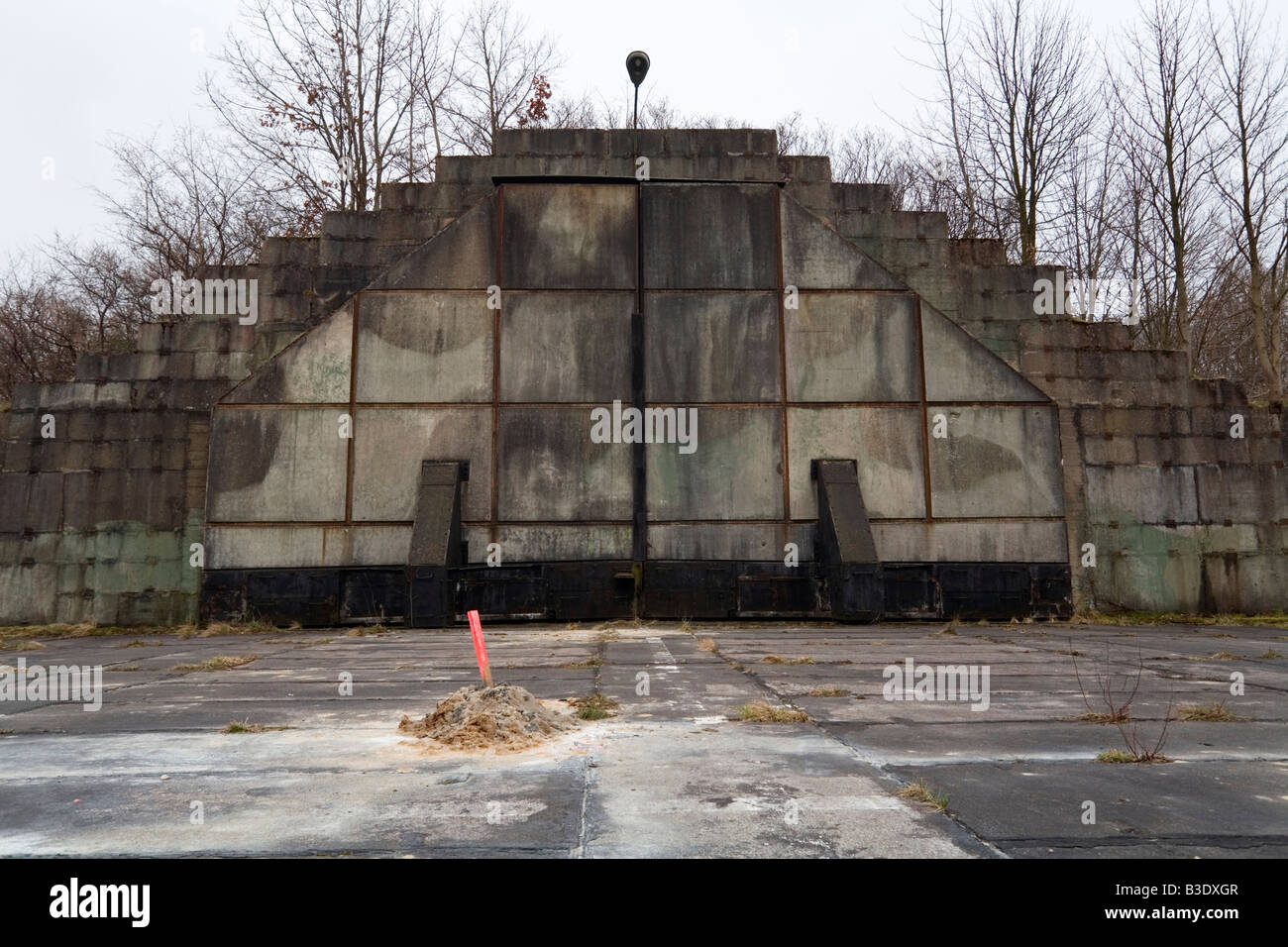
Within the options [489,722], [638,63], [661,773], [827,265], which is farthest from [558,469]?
[661,773]

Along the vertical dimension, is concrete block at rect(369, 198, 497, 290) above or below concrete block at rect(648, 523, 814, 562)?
above

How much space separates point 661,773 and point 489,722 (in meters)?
1.30

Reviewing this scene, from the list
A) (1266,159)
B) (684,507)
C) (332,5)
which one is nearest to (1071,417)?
(684,507)

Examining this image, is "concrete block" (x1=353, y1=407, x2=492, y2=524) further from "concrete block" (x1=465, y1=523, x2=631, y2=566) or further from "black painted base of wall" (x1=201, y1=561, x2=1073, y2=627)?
"black painted base of wall" (x1=201, y1=561, x2=1073, y2=627)

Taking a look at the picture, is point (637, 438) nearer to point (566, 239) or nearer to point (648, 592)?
point (648, 592)

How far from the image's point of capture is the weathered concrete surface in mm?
3324

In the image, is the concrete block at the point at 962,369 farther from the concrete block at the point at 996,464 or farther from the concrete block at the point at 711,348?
the concrete block at the point at 711,348

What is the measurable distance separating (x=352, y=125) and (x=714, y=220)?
1495cm

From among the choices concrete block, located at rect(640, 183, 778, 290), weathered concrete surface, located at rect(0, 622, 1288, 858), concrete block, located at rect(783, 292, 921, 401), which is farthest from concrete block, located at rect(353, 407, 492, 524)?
weathered concrete surface, located at rect(0, 622, 1288, 858)

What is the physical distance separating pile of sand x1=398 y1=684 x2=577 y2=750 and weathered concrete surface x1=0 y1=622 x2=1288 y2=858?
0.63 feet

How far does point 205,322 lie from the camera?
15680 mm

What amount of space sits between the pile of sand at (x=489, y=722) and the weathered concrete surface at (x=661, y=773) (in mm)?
193

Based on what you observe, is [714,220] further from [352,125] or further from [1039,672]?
[352,125]

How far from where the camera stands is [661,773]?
4.39 metres
